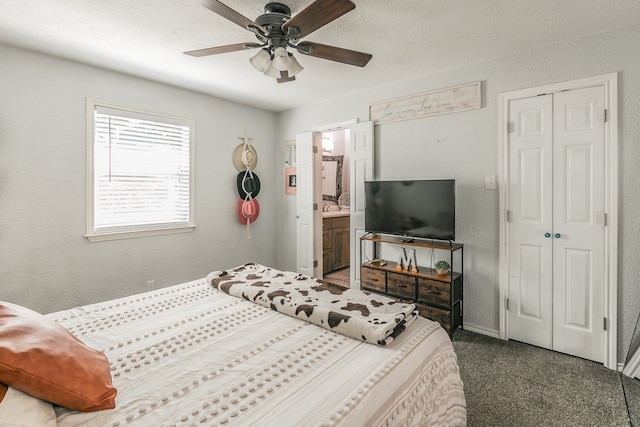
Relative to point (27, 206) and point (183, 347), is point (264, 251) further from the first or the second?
point (183, 347)

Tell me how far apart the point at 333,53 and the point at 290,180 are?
262cm

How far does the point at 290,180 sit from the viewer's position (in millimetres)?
4641

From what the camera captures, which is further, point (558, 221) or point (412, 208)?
point (412, 208)

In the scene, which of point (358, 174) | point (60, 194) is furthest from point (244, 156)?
point (60, 194)

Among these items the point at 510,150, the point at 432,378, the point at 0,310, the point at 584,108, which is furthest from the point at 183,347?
the point at 584,108

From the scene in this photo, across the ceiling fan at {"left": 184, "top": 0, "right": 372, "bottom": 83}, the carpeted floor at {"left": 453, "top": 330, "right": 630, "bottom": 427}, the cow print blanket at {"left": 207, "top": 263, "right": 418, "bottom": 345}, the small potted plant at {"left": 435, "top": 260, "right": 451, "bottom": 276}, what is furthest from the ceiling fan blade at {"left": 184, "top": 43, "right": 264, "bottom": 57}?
the carpeted floor at {"left": 453, "top": 330, "right": 630, "bottom": 427}

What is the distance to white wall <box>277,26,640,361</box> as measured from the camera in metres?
2.31

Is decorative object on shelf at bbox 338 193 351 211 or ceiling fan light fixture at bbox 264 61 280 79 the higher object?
ceiling fan light fixture at bbox 264 61 280 79

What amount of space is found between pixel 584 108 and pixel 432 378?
7.88ft

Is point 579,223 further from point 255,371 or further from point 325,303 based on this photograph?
point 255,371

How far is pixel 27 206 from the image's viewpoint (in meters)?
2.70

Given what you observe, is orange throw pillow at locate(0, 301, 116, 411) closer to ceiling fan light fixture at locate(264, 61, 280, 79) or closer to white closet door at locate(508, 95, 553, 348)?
ceiling fan light fixture at locate(264, 61, 280, 79)

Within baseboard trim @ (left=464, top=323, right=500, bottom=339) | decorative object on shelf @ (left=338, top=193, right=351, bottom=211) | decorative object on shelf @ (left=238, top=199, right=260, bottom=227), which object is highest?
decorative object on shelf @ (left=338, top=193, right=351, bottom=211)

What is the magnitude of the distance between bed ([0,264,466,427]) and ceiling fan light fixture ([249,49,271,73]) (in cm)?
148
